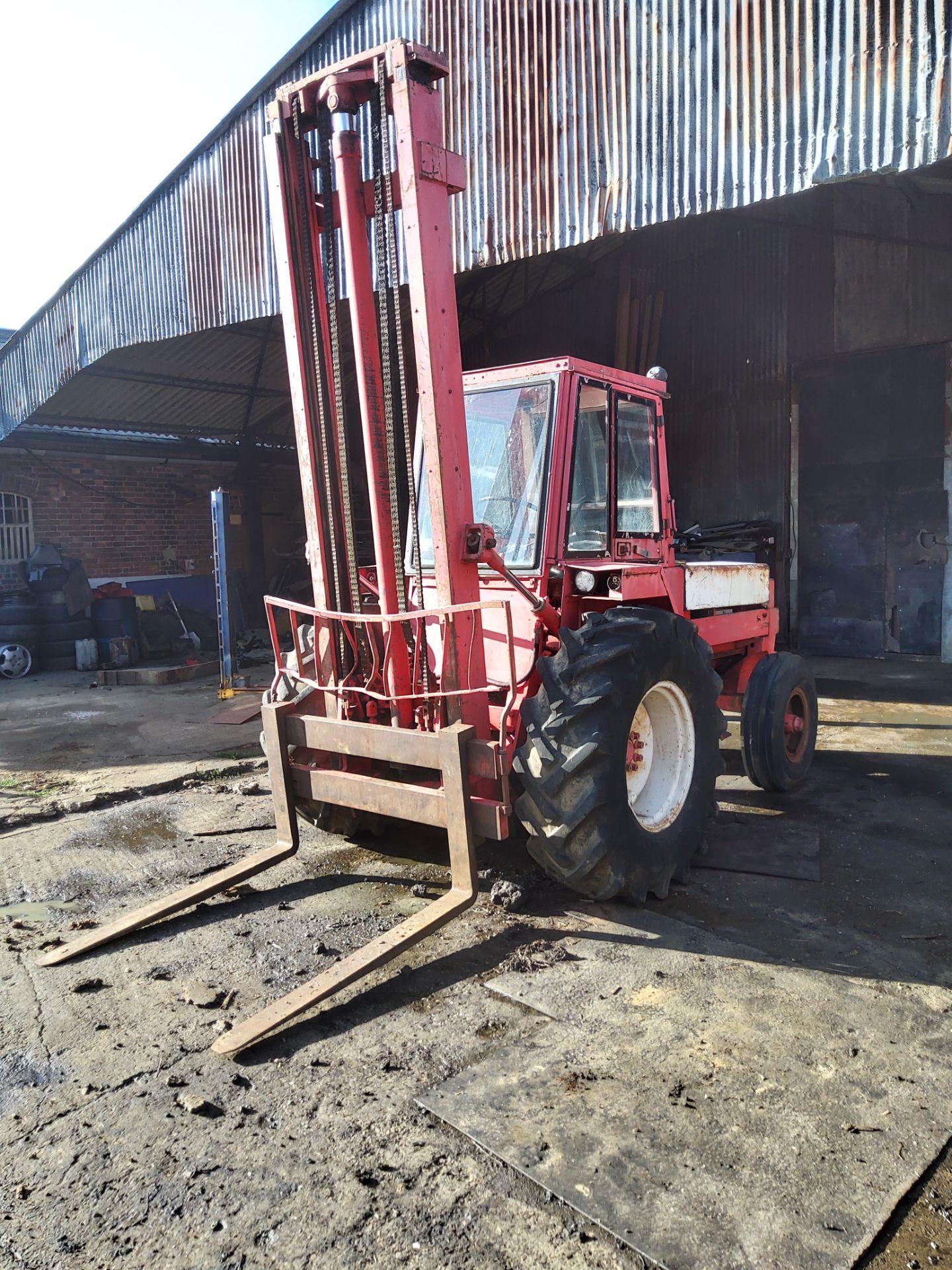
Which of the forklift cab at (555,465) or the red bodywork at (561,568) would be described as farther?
the forklift cab at (555,465)

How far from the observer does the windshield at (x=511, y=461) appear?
443 centimetres

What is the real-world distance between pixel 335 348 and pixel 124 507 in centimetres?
1321

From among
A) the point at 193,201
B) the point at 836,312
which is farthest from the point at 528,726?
the point at 836,312

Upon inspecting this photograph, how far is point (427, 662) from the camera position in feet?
13.9

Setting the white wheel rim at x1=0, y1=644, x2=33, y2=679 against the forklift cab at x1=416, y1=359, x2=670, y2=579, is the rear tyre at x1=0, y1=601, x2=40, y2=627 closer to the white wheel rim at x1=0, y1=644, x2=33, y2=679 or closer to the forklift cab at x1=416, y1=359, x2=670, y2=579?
the white wheel rim at x1=0, y1=644, x2=33, y2=679

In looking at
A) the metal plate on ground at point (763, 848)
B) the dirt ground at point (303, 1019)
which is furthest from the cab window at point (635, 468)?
the dirt ground at point (303, 1019)

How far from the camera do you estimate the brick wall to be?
48.8ft

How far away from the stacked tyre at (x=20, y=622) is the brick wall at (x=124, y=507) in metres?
1.60

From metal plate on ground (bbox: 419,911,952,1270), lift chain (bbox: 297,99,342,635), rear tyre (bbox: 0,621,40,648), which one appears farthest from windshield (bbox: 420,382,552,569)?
rear tyre (bbox: 0,621,40,648)

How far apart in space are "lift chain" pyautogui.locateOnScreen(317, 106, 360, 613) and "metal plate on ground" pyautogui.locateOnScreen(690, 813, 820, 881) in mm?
2333

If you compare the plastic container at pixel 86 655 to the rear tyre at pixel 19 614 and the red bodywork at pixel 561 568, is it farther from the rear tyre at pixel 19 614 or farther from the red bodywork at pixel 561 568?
the red bodywork at pixel 561 568

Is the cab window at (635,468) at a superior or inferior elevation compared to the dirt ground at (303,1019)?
superior

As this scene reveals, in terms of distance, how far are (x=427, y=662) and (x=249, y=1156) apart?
2269mm

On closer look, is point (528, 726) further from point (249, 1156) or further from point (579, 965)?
point (249, 1156)
